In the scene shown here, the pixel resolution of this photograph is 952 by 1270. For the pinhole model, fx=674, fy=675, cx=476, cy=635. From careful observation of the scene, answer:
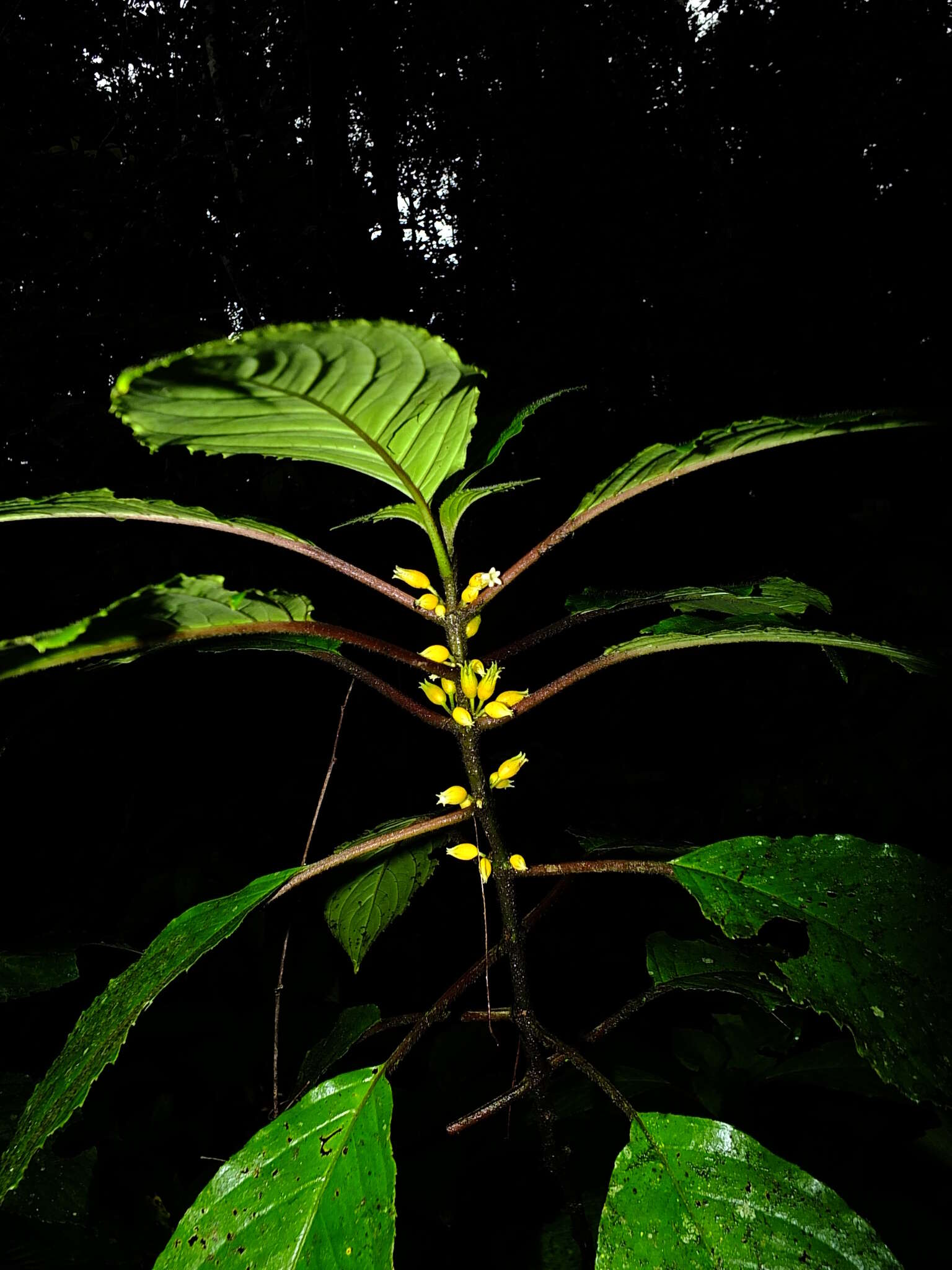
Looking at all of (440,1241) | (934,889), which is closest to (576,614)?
(934,889)

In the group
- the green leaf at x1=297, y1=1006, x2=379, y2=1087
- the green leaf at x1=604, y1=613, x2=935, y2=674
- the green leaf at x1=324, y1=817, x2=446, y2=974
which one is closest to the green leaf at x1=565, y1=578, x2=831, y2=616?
the green leaf at x1=604, y1=613, x2=935, y2=674

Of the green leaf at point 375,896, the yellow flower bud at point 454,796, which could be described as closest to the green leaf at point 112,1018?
the yellow flower bud at point 454,796

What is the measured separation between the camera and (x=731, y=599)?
605 mm

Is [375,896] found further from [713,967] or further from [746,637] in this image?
[746,637]

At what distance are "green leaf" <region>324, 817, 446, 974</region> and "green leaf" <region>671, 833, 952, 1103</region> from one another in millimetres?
389

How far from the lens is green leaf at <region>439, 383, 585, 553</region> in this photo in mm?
479

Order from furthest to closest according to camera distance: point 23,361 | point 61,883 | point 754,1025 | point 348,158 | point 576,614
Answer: point 348,158 < point 61,883 < point 23,361 < point 754,1025 < point 576,614

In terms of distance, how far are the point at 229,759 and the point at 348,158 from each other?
2730mm

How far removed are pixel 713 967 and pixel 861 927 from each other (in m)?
0.28

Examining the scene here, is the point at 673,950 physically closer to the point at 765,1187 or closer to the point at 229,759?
the point at 765,1187

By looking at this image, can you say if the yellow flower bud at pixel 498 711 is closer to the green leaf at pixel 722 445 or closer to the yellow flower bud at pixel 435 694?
the yellow flower bud at pixel 435 694

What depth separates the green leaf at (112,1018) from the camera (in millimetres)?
436

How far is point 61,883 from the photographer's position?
2297mm

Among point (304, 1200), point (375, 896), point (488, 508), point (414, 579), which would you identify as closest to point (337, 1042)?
point (375, 896)
